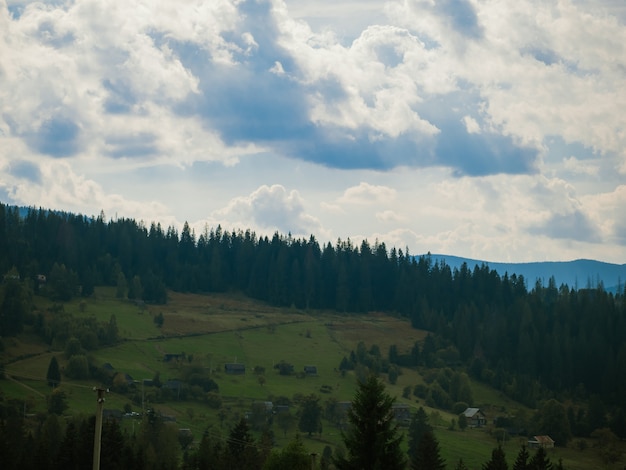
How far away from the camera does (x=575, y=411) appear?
195625mm

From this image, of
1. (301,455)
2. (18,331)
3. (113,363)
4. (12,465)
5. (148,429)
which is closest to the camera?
(301,455)

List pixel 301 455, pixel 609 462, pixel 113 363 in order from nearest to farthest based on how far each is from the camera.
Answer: pixel 301 455
pixel 609 462
pixel 113 363

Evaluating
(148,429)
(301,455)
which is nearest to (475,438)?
(148,429)

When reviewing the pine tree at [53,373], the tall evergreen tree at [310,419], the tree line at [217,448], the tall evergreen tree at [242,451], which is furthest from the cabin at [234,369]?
the tall evergreen tree at [242,451]

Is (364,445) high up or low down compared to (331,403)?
up

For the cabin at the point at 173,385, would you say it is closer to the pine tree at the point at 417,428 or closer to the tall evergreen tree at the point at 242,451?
the pine tree at the point at 417,428

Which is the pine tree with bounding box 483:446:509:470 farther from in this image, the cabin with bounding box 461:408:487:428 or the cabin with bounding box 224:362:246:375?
the cabin with bounding box 224:362:246:375

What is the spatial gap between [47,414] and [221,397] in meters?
36.0

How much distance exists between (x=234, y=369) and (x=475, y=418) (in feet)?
159

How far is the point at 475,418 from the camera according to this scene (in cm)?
17638

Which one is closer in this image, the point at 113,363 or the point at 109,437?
the point at 109,437

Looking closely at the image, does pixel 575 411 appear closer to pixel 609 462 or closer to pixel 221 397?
pixel 609 462

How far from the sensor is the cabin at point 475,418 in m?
174

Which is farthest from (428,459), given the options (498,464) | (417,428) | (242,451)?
(417,428)
